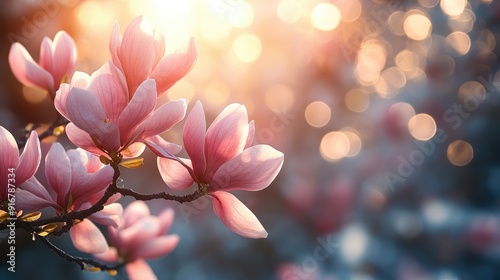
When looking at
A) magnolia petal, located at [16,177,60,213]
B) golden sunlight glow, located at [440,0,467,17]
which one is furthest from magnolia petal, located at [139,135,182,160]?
golden sunlight glow, located at [440,0,467,17]

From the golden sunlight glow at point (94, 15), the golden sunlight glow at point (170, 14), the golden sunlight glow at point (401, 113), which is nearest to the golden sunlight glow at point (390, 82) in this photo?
the golden sunlight glow at point (401, 113)

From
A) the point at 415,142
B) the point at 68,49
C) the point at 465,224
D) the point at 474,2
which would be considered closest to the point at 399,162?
the point at 415,142

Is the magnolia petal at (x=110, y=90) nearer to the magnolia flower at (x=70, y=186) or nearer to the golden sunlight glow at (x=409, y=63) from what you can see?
the magnolia flower at (x=70, y=186)

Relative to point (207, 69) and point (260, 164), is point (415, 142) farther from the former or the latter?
point (260, 164)

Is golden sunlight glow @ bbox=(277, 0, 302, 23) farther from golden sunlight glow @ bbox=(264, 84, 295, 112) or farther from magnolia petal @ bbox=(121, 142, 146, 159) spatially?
magnolia petal @ bbox=(121, 142, 146, 159)

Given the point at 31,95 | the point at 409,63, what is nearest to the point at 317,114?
the point at 409,63
